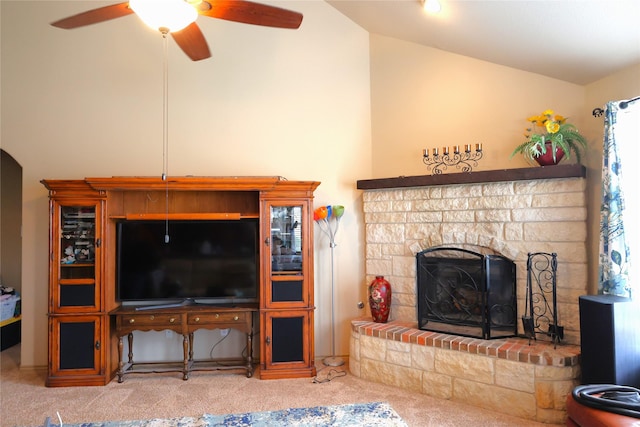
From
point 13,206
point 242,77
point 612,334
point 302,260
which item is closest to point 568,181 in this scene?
point 612,334

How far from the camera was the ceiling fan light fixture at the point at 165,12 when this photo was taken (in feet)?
5.98

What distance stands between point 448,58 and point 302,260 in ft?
7.97

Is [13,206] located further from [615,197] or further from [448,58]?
[615,197]

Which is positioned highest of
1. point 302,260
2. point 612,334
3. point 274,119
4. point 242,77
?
point 242,77

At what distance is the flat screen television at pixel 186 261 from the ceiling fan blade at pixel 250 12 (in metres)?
2.07

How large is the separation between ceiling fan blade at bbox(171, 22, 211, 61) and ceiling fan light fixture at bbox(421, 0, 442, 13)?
1.76 metres

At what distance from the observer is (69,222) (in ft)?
12.1

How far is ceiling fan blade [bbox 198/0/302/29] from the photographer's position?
2.09m

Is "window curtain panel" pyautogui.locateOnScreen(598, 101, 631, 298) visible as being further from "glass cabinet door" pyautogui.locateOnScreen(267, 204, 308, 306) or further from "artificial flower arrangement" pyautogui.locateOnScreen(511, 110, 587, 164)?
"glass cabinet door" pyautogui.locateOnScreen(267, 204, 308, 306)

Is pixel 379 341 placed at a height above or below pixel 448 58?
below

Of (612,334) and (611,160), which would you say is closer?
(612,334)

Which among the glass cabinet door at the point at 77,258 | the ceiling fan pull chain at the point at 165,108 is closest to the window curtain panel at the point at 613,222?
the ceiling fan pull chain at the point at 165,108

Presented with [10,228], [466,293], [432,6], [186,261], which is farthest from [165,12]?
[10,228]

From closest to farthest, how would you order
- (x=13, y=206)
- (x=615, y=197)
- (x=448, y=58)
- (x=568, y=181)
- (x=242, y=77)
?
(x=615, y=197) → (x=568, y=181) → (x=448, y=58) → (x=242, y=77) → (x=13, y=206)
